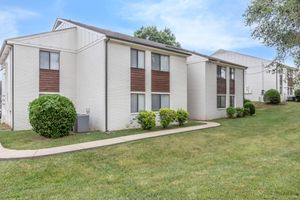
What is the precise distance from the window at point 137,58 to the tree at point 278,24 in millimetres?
8363

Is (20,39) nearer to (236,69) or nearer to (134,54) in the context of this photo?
(134,54)

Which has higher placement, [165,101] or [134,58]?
[134,58]

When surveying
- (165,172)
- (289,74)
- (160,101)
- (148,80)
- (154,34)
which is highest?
(154,34)

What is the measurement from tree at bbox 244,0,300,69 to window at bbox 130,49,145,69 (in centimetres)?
836

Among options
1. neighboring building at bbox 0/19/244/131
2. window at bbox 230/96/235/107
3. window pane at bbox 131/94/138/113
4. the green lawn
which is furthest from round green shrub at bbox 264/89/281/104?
window pane at bbox 131/94/138/113

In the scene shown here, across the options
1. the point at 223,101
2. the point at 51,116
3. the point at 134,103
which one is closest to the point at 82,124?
the point at 51,116

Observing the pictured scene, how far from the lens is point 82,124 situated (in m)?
15.3

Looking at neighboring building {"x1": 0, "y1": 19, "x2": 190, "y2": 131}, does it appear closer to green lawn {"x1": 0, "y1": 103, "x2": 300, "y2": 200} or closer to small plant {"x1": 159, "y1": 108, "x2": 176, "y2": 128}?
small plant {"x1": 159, "y1": 108, "x2": 176, "y2": 128}

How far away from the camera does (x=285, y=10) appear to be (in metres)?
8.00

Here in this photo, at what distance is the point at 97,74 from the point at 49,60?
4.25 metres

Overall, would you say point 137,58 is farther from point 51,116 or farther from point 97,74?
point 51,116

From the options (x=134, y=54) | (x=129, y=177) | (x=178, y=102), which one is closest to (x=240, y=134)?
(x=178, y=102)

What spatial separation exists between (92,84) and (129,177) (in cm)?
1027

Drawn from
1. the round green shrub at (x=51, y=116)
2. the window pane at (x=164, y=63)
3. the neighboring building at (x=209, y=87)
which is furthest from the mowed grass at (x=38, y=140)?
the neighboring building at (x=209, y=87)
